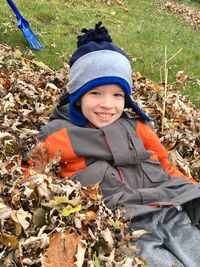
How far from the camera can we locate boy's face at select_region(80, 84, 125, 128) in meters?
4.01

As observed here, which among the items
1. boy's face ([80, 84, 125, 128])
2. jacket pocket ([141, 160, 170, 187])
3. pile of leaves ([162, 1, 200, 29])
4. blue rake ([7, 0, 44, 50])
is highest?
pile of leaves ([162, 1, 200, 29])

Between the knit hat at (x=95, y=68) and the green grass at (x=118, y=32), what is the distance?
13.8ft

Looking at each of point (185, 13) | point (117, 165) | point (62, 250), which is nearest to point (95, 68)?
point (117, 165)

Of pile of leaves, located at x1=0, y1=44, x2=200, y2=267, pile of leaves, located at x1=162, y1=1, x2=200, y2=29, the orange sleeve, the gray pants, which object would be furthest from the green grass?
pile of leaves, located at x1=0, y1=44, x2=200, y2=267

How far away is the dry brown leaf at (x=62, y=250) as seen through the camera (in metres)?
2.78

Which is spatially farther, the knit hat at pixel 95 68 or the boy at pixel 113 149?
the knit hat at pixel 95 68

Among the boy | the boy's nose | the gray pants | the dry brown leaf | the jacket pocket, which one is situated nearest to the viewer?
the dry brown leaf

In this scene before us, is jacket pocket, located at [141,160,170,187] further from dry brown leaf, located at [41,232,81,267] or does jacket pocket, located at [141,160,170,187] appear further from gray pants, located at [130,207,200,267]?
dry brown leaf, located at [41,232,81,267]

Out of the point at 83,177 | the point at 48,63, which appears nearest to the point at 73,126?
the point at 83,177

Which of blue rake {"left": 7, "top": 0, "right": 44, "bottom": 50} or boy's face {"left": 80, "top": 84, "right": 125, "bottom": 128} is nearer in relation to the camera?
boy's face {"left": 80, "top": 84, "right": 125, "bottom": 128}

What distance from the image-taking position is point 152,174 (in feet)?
13.6

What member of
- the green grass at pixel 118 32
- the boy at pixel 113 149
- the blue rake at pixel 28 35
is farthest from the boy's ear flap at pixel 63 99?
the blue rake at pixel 28 35

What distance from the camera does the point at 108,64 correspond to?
158 inches

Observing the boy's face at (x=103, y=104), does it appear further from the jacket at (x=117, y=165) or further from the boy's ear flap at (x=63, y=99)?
the boy's ear flap at (x=63, y=99)
